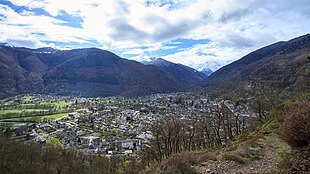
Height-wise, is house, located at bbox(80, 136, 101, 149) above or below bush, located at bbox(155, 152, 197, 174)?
below

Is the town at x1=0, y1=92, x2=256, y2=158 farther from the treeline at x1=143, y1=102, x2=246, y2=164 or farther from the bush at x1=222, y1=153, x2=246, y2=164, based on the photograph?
the bush at x1=222, y1=153, x2=246, y2=164

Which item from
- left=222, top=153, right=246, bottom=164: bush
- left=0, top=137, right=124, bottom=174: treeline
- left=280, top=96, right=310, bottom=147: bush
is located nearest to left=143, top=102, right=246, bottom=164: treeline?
left=222, top=153, right=246, bottom=164: bush

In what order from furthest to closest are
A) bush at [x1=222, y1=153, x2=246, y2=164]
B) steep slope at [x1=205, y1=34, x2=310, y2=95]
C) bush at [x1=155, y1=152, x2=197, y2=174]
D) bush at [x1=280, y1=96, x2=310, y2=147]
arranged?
steep slope at [x1=205, y1=34, x2=310, y2=95], bush at [x1=222, y1=153, x2=246, y2=164], bush at [x1=155, y1=152, x2=197, y2=174], bush at [x1=280, y1=96, x2=310, y2=147]

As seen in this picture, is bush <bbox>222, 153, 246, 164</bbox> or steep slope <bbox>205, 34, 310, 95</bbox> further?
steep slope <bbox>205, 34, 310, 95</bbox>

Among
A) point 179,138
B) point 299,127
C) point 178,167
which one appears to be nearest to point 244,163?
point 178,167

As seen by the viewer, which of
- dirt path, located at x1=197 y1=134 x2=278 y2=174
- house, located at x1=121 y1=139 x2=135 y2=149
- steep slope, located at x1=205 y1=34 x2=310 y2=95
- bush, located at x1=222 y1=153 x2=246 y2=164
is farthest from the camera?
house, located at x1=121 y1=139 x2=135 y2=149

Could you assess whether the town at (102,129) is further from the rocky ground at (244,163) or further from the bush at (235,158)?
the bush at (235,158)

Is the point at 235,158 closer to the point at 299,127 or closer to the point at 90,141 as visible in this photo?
the point at 299,127
